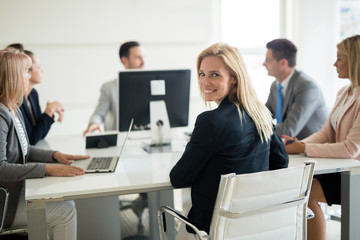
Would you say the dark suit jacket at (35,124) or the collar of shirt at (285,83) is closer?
the dark suit jacket at (35,124)

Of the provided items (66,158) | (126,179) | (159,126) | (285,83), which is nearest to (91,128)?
(159,126)

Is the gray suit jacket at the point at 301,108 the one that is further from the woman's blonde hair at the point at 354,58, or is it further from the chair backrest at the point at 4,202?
the chair backrest at the point at 4,202

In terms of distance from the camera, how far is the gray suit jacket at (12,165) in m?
1.82

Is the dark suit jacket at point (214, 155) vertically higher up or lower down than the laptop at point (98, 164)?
higher up

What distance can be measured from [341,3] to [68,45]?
3.37 m

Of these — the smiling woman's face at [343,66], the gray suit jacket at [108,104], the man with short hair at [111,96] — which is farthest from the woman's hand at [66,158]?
the smiling woman's face at [343,66]

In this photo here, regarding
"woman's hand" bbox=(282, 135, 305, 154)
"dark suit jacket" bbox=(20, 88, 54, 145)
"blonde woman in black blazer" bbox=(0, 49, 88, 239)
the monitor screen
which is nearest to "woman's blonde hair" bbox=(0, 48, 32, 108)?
"blonde woman in black blazer" bbox=(0, 49, 88, 239)

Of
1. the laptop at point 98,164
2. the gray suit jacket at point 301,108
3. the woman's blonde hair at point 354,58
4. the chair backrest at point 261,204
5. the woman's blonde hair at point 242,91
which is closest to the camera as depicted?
the chair backrest at point 261,204

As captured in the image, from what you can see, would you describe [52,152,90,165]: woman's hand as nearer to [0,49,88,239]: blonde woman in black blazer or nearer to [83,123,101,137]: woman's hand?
[0,49,88,239]: blonde woman in black blazer

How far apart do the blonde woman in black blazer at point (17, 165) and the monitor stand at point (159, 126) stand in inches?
30.5

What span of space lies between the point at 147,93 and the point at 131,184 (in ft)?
3.15

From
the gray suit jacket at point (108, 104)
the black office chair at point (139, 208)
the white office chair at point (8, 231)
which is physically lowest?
the black office chair at point (139, 208)

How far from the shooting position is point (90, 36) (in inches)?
173

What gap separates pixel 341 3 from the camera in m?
5.08
